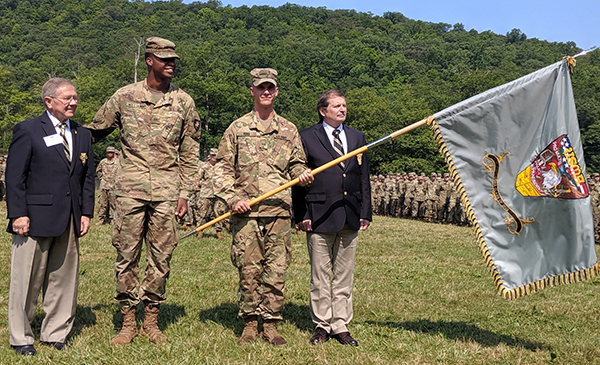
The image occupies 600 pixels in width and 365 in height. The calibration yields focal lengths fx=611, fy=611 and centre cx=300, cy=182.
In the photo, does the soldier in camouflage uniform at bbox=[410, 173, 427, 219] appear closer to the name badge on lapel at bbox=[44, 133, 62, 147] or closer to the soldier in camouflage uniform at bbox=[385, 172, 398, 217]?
the soldier in camouflage uniform at bbox=[385, 172, 398, 217]

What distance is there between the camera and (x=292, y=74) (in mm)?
95750

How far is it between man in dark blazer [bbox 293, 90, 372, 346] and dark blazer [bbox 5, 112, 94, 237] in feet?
6.77

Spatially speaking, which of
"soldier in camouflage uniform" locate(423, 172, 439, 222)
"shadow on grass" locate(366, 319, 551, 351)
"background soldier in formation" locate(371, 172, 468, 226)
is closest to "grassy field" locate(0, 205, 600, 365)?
"shadow on grass" locate(366, 319, 551, 351)

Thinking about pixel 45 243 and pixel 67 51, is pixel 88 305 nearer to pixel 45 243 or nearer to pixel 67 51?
pixel 45 243

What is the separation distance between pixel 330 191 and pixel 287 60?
315 ft

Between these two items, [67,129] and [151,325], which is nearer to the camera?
[67,129]

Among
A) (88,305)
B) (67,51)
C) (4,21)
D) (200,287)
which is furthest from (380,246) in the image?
(4,21)

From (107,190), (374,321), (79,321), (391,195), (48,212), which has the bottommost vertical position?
(79,321)

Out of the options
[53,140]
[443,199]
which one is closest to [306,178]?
[53,140]

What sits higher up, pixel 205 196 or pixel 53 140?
pixel 53 140

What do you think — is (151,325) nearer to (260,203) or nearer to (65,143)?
(260,203)

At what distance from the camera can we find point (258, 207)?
549 centimetres

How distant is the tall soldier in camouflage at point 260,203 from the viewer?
5.51 m

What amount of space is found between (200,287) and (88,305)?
1.61 meters
